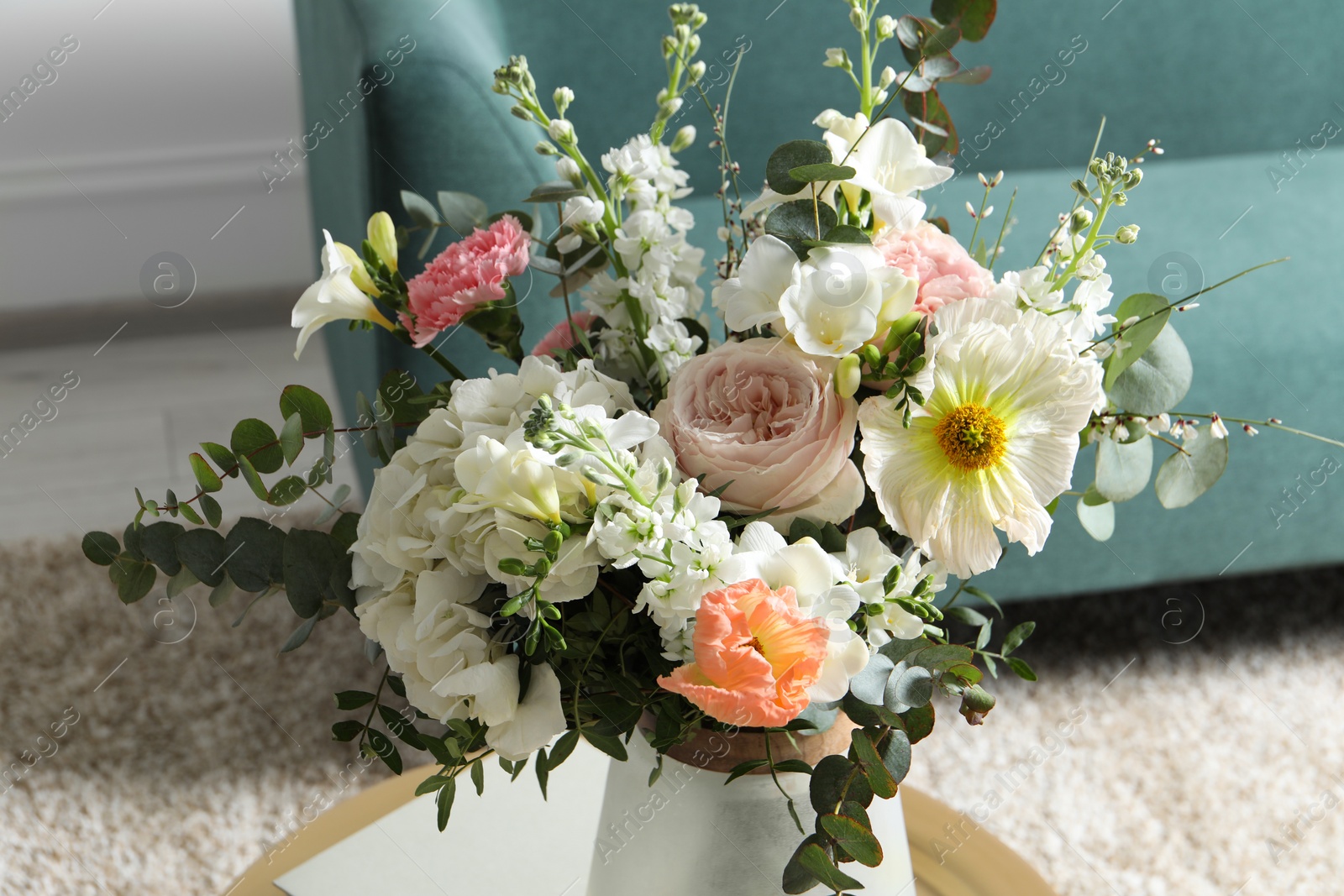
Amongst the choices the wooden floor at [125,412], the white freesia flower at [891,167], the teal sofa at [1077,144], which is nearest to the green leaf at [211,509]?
the white freesia flower at [891,167]

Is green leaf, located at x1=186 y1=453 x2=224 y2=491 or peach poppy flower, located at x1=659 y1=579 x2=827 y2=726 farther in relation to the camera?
green leaf, located at x1=186 y1=453 x2=224 y2=491

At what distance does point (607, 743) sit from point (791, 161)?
10.3 inches

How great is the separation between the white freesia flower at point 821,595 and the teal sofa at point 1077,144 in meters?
0.72

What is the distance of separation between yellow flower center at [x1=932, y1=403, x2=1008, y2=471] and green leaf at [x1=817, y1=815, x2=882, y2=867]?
16 centimetres

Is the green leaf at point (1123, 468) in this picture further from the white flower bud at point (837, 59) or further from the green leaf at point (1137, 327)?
the white flower bud at point (837, 59)

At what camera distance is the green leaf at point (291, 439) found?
53 centimetres

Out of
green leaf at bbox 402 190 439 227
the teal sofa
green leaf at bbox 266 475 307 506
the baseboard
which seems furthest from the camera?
the baseboard

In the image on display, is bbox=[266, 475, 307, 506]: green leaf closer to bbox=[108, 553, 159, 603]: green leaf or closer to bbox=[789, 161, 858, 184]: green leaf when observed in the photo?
bbox=[108, 553, 159, 603]: green leaf

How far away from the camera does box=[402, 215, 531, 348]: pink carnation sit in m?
0.51

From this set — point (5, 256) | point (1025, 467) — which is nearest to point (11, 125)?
point (5, 256)

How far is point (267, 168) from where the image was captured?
262 cm

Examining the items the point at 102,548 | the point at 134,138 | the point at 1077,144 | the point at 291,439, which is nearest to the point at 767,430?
the point at 291,439

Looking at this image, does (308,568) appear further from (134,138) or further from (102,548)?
(134,138)

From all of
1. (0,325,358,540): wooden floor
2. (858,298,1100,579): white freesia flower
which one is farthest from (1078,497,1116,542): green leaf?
(0,325,358,540): wooden floor
